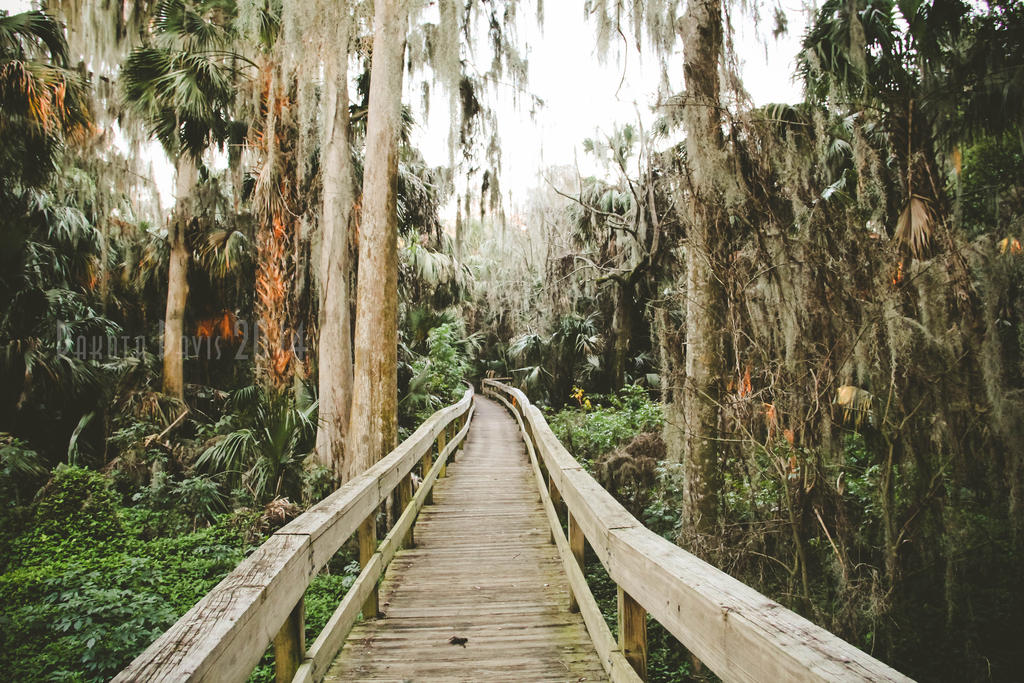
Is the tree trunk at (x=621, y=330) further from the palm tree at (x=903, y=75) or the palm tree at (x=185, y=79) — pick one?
the palm tree at (x=185, y=79)

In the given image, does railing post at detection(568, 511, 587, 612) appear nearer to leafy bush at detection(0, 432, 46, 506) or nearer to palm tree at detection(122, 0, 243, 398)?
leafy bush at detection(0, 432, 46, 506)

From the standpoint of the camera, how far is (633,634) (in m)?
2.12

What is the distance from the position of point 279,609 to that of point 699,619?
1.35 metres

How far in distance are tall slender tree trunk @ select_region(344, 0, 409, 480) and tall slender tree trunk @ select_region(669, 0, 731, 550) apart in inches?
142

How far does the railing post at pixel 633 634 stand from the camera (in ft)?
6.88

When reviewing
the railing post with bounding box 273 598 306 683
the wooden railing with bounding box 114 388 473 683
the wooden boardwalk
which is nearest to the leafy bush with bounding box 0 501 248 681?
the wooden boardwalk

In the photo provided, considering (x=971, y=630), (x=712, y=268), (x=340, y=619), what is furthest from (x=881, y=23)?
(x=340, y=619)

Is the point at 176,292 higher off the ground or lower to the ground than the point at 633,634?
higher

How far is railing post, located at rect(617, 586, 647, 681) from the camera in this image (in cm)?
210

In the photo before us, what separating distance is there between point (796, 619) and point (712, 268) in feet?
14.3

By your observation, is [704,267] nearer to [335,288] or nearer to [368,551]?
[368,551]

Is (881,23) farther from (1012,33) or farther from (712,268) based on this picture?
(712,268)

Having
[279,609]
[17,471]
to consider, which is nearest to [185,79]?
[17,471]

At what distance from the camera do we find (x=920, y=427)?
4727 mm
